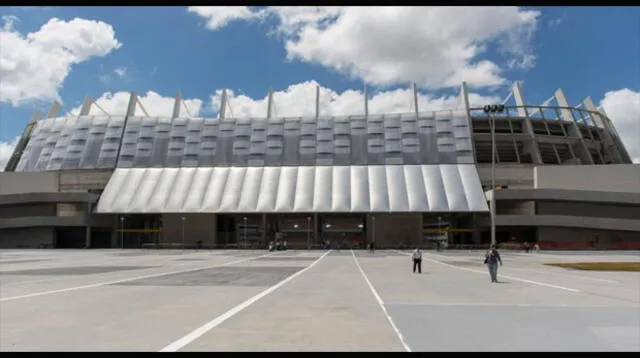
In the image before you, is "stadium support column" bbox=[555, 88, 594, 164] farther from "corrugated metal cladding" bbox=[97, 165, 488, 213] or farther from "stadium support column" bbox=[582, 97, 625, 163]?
"corrugated metal cladding" bbox=[97, 165, 488, 213]

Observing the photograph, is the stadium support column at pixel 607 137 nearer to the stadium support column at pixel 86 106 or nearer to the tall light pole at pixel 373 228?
the tall light pole at pixel 373 228

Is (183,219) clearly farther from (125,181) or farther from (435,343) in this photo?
(435,343)

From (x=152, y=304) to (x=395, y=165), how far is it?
7606cm

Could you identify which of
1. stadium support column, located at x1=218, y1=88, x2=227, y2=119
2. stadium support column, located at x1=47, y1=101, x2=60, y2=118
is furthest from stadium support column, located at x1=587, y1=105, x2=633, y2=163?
stadium support column, located at x1=47, y1=101, x2=60, y2=118

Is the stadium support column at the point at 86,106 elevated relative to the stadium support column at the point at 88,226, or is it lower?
Answer: elevated

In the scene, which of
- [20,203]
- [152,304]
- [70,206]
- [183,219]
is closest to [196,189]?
[183,219]

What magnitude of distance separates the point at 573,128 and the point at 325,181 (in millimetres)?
41113

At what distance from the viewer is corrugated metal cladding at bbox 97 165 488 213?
8025 centimetres

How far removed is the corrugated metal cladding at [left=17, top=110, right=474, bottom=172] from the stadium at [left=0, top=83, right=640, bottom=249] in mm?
223

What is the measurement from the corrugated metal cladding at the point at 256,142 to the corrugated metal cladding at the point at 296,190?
2.07 metres

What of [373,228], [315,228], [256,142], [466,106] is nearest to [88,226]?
[256,142]

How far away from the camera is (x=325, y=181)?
86.1 m

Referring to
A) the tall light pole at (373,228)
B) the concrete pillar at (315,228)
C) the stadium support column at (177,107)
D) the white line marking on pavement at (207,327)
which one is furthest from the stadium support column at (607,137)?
the white line marking on pavement at (207,327)

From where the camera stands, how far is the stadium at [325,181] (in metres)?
78.1
